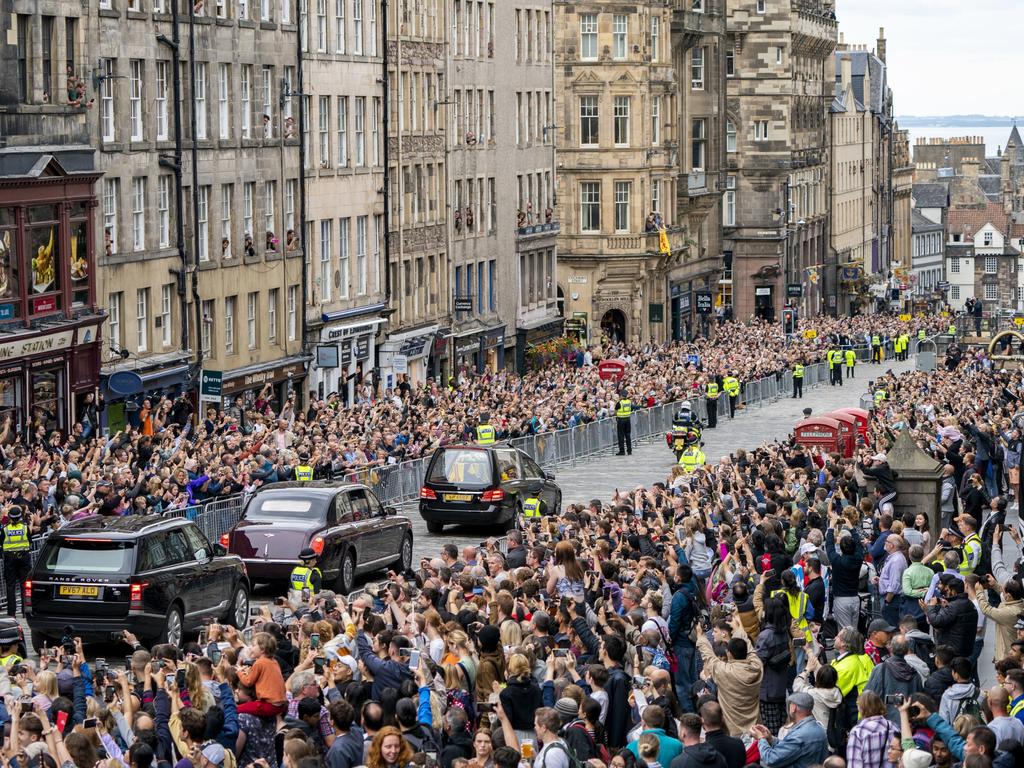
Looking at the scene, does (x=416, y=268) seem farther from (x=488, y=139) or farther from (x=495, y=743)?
(x=495, y=743)

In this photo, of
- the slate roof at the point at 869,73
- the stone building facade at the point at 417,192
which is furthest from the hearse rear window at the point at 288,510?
the slate roof at the point at 869,73

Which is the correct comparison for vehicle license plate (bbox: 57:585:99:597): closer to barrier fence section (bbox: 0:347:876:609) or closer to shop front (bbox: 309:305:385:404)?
barrier fence section (bbox: 0:347:876:609)

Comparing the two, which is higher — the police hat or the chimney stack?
the chimney stack

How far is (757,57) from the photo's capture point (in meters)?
113

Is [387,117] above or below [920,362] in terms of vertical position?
above

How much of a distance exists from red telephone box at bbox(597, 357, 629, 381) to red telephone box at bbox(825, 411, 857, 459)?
13.8 metres

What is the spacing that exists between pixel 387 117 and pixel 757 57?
174ft

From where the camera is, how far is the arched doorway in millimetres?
85869

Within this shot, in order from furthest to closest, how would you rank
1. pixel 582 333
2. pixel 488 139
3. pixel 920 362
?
pixel 582 333 → pixel 920 362 → pixel 488 139

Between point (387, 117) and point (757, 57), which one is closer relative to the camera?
point (387, 117)

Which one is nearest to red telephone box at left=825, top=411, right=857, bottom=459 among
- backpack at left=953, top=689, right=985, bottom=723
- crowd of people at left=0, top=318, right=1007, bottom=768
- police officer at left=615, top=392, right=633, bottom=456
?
police officer at left=615, top=392, right=633, bottom=456

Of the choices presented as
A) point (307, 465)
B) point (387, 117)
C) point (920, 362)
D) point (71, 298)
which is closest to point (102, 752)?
point (307, 465)

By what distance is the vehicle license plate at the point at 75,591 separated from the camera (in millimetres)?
24219

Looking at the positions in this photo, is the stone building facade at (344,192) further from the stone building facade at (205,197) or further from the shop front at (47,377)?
the shop front at (47,377)
